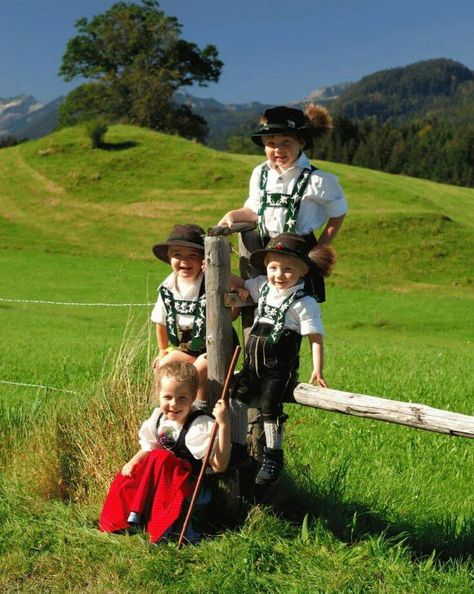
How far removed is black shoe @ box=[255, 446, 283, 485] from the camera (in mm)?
4914

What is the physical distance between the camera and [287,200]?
503cm

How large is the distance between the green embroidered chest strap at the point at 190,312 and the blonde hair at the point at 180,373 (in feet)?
1.13

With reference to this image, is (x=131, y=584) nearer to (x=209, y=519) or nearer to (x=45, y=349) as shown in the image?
(x=209, y=519)

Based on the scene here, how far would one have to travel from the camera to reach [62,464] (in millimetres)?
5855

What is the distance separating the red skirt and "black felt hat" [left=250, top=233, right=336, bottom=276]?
4.52 feet

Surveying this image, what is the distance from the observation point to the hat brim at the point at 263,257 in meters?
4.73

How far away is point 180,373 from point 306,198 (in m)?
1.30

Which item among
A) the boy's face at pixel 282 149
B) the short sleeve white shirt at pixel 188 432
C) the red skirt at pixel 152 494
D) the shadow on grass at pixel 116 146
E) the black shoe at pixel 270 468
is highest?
the shadow on grass at pixel 116 146

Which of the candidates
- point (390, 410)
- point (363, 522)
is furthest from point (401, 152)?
point (390, 410)

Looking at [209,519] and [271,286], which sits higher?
[271,286]

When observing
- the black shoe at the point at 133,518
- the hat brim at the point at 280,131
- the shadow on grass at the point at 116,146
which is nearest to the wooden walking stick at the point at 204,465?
the black shoe at the point at 133,518

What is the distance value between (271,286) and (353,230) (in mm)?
27915

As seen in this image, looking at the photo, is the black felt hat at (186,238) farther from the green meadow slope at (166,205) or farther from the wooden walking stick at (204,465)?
the green meadow slope at (166,205)

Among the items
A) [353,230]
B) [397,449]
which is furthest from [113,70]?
[397,449]
